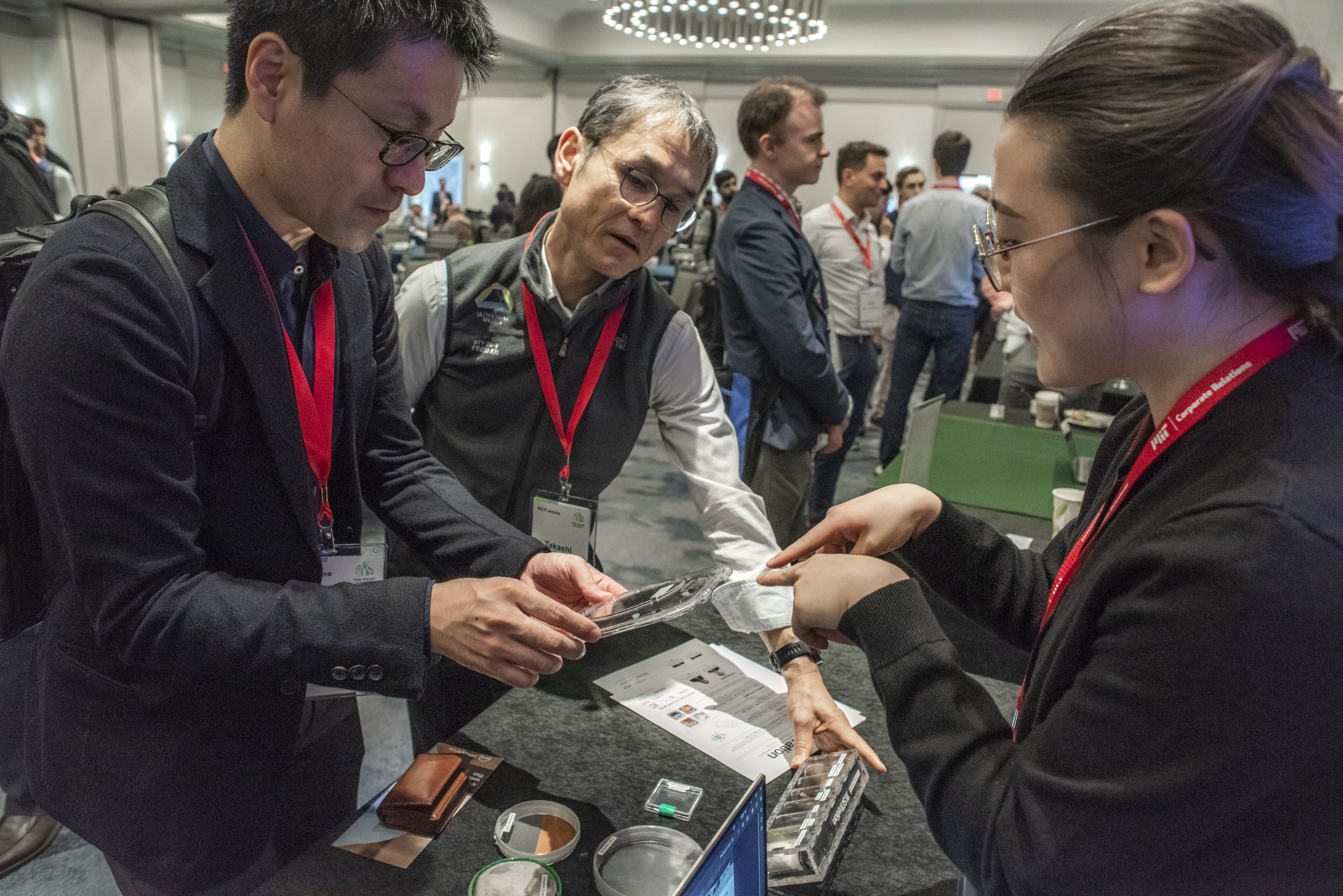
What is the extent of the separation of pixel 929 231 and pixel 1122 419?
4.15 meters

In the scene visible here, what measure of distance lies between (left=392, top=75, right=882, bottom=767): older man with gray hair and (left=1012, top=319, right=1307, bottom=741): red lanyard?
0.86 metres

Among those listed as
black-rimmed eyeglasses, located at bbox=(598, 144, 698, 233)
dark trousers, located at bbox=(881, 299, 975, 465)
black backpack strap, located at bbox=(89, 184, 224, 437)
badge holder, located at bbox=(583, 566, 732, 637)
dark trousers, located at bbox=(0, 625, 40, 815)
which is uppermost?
black-rimmed eyeglasses, located at bbox=(598, 144, 698, 233)

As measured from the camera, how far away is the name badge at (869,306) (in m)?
4.10

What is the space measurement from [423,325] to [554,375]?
268 mm

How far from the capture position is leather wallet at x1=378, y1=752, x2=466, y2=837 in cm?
97

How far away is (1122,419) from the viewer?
0.90 meters

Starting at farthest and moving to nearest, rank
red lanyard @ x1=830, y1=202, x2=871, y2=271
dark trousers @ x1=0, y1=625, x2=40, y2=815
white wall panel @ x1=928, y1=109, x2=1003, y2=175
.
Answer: white wall panel @ x1=928, y1=109, x2=1003, y2=175 → red lanyard @ x1=830, y1=202, x2=871, y2=271 → dark trousers @ x1=0, y1=625, x2=40, y2=815

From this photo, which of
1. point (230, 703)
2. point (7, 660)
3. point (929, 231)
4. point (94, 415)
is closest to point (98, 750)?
point (230, 703)

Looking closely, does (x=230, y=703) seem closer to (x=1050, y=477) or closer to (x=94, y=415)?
(x=94, y=415)

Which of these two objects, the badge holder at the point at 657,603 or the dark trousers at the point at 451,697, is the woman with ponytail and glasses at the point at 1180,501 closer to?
the badge holder at the point at 657,603

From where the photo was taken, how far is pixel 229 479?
954 millimetres

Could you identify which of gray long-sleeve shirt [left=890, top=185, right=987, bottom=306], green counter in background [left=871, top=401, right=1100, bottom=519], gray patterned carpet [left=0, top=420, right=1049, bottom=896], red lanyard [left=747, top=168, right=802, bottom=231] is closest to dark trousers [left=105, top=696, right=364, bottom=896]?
gray patterned carpet [left=0, top=420, right=1049, bottom=896]

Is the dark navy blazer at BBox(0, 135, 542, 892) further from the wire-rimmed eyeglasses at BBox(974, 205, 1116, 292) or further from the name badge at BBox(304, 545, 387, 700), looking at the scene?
the wire-rimmed eyeglasses at BBox(974, 205, 1116, 292)

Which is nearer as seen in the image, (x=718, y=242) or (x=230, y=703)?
(x=230, y=703)
